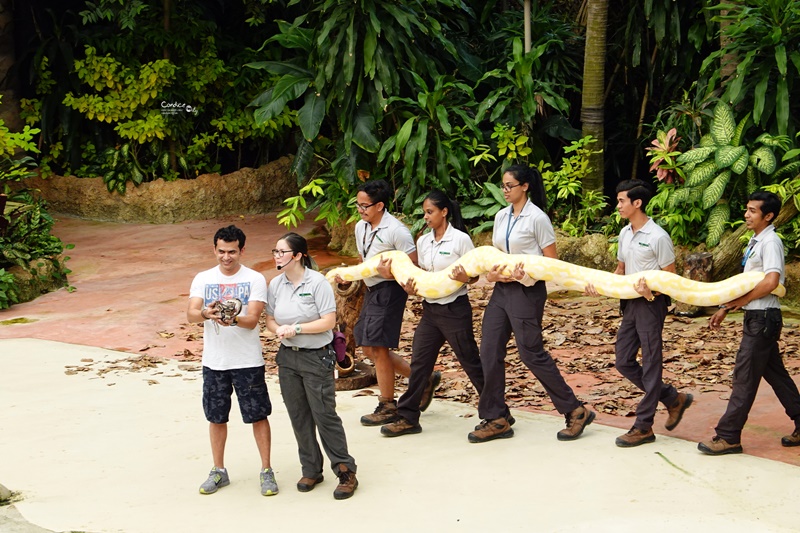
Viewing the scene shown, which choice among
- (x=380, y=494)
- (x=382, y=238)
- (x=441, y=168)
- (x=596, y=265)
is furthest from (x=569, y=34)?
(x=380, y=494)

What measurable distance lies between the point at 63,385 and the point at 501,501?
417 cm

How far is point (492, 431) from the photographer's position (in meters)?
6.18

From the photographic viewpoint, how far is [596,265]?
10.9 meters

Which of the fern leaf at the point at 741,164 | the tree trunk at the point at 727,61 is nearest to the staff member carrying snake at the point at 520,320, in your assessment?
the fern leaf at the point at 741,164

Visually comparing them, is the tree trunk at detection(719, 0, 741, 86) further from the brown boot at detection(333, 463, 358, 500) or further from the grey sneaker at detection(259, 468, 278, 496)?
the grey sneaker at detection(259, 468, 278, 496)

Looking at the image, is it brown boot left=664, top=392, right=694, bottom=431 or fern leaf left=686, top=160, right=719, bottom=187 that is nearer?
brown boot left=664, top=392, right=694, bottom=431

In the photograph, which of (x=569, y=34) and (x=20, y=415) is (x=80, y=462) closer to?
(x=20, y=415)

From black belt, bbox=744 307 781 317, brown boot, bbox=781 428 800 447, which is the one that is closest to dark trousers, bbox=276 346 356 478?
black belt, bbox=744 307 781 317

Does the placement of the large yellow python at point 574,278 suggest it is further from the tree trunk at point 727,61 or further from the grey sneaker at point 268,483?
the tree trunk at point 727,61

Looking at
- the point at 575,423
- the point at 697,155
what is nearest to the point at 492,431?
the point at 575,423

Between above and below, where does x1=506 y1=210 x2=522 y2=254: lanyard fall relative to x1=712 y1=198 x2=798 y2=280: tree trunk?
above

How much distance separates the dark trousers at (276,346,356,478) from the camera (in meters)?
5.44

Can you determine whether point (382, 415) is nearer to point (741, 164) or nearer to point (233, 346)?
point (233, 346)

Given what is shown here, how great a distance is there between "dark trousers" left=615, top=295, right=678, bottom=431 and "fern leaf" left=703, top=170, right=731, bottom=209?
167 inches
